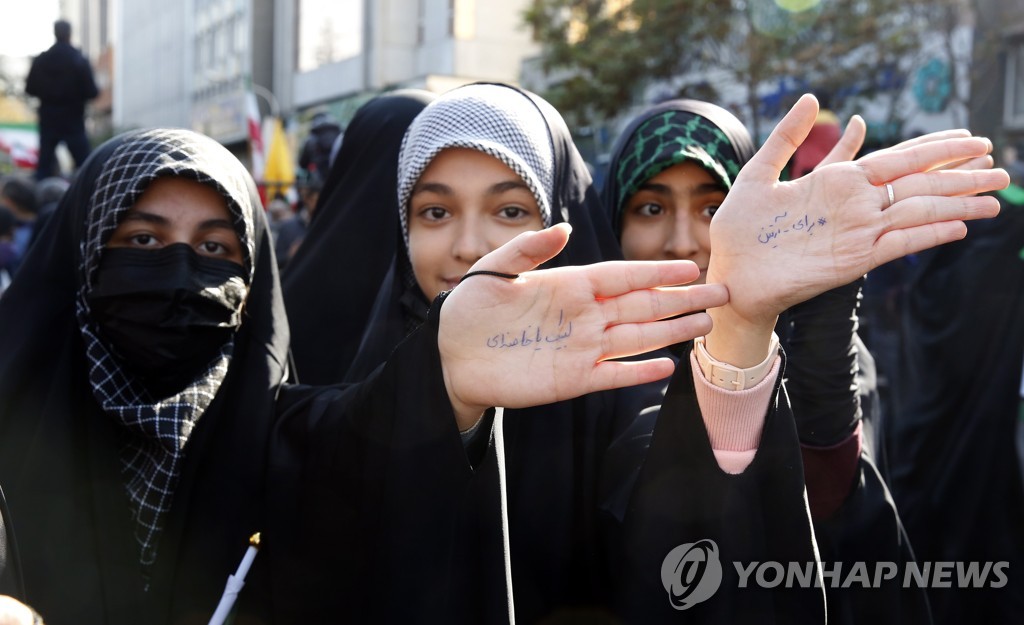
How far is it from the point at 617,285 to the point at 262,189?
7042 mm

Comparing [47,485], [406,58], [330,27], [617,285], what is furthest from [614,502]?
[330,27]

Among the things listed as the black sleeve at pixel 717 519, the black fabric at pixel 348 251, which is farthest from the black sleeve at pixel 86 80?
the black sleeve at pixel 717 519

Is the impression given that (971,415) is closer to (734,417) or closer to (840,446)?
→ (840,446)

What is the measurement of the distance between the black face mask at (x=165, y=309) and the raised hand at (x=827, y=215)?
1.08 metres

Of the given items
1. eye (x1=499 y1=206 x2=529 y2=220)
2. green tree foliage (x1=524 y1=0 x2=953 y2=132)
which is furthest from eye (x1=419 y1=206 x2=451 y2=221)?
green tree foliage (x1=524 y1=0 x2=953 y2=132)

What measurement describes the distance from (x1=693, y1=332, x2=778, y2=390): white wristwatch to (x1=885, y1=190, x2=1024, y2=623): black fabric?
2.35 m

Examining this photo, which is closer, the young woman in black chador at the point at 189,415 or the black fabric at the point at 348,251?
the young woman in black chador at the point at 189,415

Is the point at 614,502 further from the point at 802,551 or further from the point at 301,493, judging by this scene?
the point at 301,493

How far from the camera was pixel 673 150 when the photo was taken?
253 cm

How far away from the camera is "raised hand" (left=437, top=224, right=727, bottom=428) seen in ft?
5.04

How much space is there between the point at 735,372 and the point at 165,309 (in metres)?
1.18

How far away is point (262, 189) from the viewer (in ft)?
26.8

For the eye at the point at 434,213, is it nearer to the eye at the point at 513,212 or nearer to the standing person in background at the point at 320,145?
the eye at the point at 513,212

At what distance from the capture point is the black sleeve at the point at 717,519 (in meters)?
1.64
